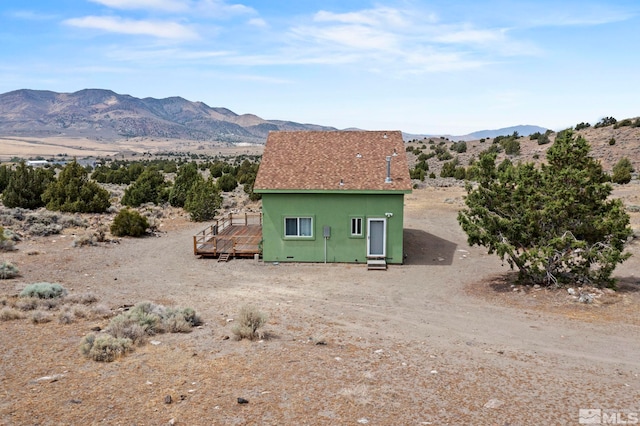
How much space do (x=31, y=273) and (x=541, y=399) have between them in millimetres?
17324

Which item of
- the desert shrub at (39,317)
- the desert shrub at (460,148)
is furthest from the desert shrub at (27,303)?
the desert shrub at (460,148)

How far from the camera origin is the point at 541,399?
857 cm

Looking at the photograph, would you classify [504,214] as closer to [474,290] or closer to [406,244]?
[474,290]

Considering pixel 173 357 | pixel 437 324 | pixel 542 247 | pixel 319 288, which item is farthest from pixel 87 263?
pixel 542 247

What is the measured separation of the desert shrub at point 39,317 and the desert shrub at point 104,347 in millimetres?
2718

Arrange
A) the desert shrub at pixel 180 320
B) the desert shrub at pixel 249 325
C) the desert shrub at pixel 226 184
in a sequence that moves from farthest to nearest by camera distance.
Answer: the desert shrub at pixel 226 184, the desert shrub at pixel 180 320, the desert shrub at pixel 249 325

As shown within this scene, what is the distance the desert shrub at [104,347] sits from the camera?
397 inches

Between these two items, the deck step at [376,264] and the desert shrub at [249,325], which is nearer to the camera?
the desert shrub at [249,325]

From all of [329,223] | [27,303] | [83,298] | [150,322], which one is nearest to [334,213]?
[329,223]

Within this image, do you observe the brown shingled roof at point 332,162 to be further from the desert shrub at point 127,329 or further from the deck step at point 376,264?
the desert shrub at point 127,329

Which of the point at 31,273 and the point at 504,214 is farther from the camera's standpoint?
the point at 31,273

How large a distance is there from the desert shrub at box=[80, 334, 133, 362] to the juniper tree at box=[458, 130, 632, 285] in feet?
36.9

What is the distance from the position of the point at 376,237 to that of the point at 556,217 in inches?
293

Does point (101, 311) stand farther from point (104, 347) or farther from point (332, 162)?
point (332, 162)
